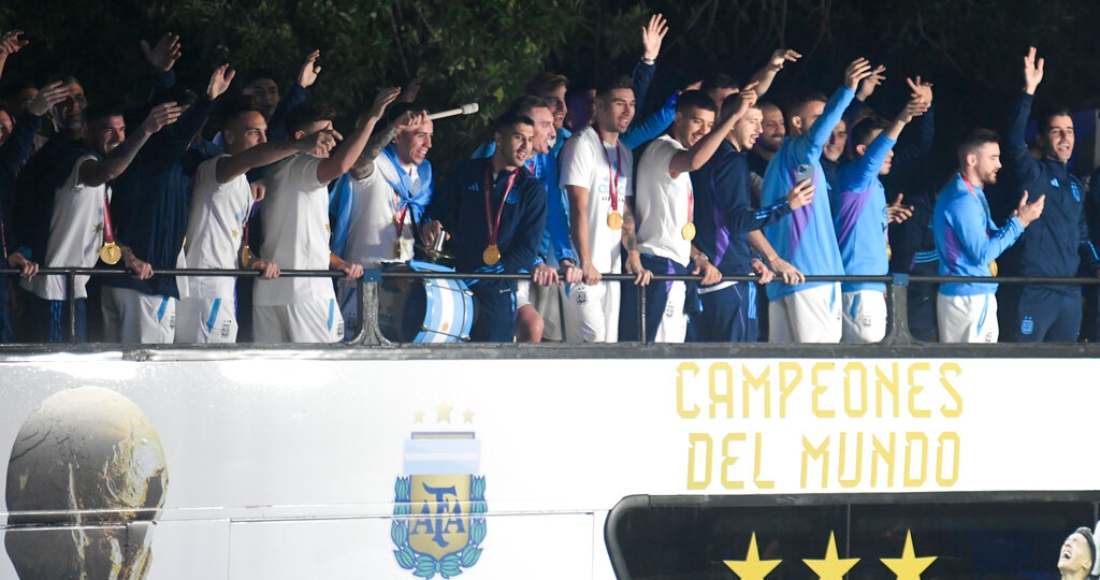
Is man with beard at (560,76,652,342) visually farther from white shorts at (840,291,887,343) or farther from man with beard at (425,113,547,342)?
white shorts at (840,291,887,343)

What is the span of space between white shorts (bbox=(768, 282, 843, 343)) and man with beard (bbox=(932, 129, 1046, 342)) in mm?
639

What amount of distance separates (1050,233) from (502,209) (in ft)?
8.71

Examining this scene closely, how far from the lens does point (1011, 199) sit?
23.2ft

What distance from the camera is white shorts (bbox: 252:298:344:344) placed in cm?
612

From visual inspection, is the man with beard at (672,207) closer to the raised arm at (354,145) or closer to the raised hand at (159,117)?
the raised arm at (354,145)

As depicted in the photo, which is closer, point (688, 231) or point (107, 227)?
point (107, 227)

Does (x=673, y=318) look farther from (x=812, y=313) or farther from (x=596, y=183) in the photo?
(x=596, y=183)

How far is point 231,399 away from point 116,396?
416 millimetres

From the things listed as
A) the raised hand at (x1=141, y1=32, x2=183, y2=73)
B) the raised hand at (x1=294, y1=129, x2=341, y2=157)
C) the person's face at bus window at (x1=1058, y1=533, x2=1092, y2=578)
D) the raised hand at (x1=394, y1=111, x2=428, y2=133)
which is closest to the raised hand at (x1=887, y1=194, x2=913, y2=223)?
the person's face at bus window at (x1=1058, y1=533, x2=1092, y2=578)

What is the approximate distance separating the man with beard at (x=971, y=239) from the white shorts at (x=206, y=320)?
10.6 ft

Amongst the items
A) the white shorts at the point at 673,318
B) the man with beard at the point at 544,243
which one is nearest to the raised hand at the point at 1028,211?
the white shorts at the point at 673,318

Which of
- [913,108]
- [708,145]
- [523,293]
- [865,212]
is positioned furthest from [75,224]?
[913,108]

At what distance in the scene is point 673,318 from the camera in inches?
251

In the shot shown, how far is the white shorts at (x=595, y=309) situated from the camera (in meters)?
Answer: 6.33
